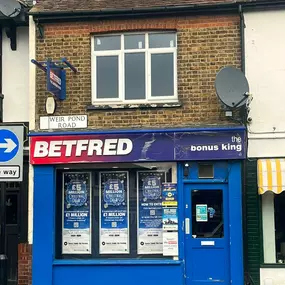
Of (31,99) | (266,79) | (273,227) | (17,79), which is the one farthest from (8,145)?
(273,227)

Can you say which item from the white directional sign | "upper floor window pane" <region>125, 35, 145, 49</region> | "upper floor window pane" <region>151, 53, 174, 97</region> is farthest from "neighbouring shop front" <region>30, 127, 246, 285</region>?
"upper floor window pane" <region>125, 35, 145, 49</region>

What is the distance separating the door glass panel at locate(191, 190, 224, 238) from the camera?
903cm

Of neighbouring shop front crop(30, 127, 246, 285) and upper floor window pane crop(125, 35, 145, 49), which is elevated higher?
upper floor window pane crop(125, 35, 145, 49)

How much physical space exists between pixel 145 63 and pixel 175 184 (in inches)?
96.4

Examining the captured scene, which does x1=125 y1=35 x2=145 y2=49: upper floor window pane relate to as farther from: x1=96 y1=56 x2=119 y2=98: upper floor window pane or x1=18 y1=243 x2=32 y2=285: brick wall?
x1=18 y1=243 x2=32 y2=285: brick wall

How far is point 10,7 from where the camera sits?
9.41 metres

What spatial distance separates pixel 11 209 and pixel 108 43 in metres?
3.89

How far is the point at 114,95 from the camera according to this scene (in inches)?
376

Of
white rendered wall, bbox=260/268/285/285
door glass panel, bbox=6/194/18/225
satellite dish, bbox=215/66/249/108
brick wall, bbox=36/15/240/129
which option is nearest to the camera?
satellite dish, bbox=215/66/249/108

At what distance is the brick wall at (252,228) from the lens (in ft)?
28.9

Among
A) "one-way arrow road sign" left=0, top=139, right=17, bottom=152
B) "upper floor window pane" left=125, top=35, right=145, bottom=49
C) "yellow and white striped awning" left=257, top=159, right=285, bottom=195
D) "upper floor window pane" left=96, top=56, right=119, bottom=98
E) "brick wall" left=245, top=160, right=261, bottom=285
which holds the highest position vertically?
"upper floor window pane" left=125, top=35, right=145, bottom=49

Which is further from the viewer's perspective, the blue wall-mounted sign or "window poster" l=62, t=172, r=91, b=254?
"window poster" l=62, t=172, r=91, b=254

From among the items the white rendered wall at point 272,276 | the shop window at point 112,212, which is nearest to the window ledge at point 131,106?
the shop window at point 112,212

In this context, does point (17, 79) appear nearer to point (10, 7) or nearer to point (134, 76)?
point (10, 7)
